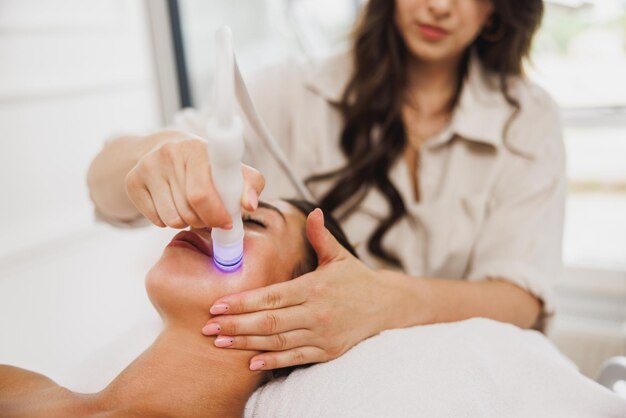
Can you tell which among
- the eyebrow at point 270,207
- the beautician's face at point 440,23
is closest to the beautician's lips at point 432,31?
the beautician's face at point 440,23

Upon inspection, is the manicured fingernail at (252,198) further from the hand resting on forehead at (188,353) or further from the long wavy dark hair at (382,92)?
the long wavy dark hair at (382,92)

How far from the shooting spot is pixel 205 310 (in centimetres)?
58

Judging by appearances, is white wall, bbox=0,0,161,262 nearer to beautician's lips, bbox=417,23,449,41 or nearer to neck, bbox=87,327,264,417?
neck, bbox=87,327,264,417

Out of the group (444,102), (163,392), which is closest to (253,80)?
(444,102)

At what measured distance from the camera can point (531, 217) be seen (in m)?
0.91

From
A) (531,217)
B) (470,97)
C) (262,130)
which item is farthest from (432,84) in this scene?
(262,130)

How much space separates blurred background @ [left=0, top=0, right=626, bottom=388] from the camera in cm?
61

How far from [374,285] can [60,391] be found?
367 mm

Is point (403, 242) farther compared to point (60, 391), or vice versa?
point (403, 242)

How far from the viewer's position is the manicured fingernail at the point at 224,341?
57 cm

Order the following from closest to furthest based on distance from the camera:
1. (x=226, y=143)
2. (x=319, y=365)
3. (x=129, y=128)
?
(x=226, y=143), (x=319, y=365), (x=129, y=128)

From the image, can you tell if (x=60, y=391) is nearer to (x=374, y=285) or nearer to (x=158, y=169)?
(x=158, y=169)

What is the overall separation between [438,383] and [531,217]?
42 centimetres

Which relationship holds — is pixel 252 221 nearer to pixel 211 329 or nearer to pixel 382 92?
pixel 211 329
